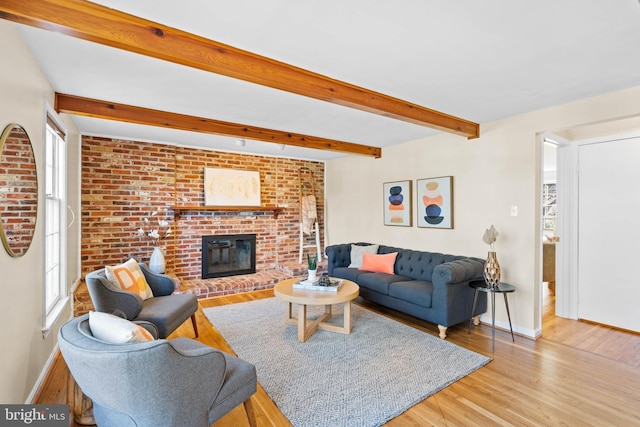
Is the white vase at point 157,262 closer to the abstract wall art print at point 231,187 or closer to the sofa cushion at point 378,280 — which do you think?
the abstract wall art print at point 231,187

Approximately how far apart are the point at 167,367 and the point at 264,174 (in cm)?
461

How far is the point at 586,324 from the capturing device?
3654 millimetres

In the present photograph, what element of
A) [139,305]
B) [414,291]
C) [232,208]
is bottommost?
[414,291]

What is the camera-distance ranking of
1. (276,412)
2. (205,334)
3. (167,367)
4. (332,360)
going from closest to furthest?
(167,367)
(276,412)
(332,360)
(205,334)

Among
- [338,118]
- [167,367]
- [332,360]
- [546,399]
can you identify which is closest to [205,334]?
[332,360]

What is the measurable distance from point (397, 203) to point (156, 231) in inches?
146

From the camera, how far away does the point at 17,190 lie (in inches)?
73.8

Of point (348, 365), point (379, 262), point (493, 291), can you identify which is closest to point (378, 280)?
point (379, 262)

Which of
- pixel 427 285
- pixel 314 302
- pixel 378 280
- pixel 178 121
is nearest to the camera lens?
pixel 314 302

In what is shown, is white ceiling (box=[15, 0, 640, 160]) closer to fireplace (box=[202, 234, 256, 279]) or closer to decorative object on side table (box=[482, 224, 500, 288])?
→ decorative object on side table (box=[482, 224, 500, 288])

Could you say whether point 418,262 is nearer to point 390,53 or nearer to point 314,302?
point 314,302

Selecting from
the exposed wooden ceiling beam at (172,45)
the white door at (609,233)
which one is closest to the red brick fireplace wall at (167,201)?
the exposed wooden ceiling beam at (172,45)

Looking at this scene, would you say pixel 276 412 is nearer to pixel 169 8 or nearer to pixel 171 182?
pixel 169 8

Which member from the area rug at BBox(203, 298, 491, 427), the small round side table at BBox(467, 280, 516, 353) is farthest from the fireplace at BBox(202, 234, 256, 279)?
the small round side table at BBox(467, 280, 516, 353)
